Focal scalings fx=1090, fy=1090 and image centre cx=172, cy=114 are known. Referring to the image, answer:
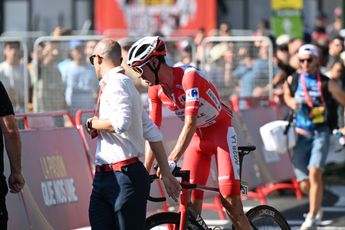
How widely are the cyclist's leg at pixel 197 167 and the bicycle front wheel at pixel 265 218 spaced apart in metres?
0.42

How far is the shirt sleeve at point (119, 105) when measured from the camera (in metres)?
6.84

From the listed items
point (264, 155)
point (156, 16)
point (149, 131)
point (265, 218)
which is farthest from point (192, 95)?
point (156, 16)

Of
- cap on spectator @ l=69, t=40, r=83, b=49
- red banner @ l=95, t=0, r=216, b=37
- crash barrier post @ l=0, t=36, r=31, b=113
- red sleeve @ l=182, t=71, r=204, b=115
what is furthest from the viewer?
red banner @ l=95, t=0, r=216, b=37

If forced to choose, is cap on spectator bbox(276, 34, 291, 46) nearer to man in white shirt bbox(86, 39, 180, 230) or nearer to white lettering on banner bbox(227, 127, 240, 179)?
white lettering on banner bbox(227, 127, 240, 179)

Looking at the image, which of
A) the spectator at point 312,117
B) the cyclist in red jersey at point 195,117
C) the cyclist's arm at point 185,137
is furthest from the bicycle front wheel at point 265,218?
the spectator at point 312,117

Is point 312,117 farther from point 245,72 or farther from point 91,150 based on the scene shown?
point 245,72

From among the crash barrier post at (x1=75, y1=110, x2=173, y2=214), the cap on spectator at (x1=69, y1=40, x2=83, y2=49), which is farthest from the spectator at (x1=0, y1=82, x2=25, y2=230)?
the cap on spectator at (x1=69, y1=40, x2=83, y2=49)

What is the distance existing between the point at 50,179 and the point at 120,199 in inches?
114

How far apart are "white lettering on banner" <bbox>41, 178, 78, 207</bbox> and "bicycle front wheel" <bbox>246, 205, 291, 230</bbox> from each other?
6.57ft

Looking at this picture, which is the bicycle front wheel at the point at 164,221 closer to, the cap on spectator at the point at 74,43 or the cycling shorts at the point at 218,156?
the cycling shorts at the point at 218,156

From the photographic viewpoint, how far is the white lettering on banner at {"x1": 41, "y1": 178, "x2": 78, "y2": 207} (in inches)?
376

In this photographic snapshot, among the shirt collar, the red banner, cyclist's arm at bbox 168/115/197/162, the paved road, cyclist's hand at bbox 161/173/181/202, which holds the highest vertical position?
the red banner

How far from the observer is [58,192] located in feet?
32.1

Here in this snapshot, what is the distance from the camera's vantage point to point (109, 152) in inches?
276
